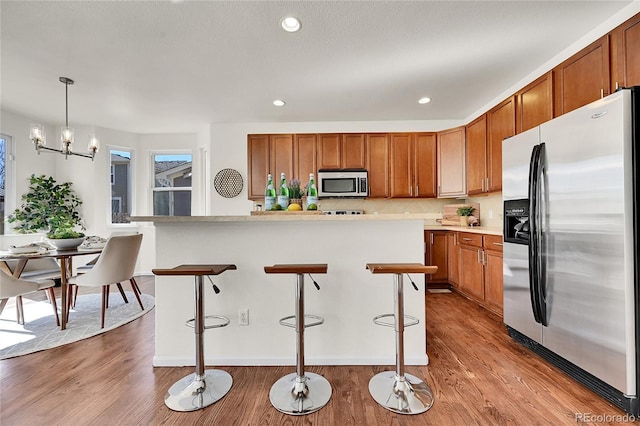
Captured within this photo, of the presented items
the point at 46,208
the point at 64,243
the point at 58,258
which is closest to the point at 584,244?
the point at 58,258

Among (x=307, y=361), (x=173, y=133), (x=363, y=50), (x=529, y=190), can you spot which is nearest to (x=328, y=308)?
(x=307, y=361)

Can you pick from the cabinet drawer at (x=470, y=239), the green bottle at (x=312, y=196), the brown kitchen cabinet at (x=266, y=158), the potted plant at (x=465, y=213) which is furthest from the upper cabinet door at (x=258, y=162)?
the potted plant at (x=465, y=213)

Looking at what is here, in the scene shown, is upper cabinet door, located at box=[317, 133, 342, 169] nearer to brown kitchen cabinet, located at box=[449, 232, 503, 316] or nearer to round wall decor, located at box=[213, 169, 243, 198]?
round wall decor, located at box=[213, 169, 243, 198]

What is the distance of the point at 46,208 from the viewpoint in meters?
4.31

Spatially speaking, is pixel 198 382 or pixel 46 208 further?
pixel 46 208

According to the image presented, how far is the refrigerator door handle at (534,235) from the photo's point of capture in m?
2.04

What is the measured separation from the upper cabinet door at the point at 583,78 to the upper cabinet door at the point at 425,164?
6.09ft

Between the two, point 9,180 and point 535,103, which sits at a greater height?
point 535,103

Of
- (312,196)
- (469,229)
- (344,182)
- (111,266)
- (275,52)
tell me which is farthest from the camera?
(344,182)

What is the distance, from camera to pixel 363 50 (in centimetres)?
255

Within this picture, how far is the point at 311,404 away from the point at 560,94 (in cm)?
304

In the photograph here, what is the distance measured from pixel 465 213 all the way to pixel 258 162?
3.07 meters

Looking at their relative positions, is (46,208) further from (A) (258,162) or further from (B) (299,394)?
(B) (299,394)

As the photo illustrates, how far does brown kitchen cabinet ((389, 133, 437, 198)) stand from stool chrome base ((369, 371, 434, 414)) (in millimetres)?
2948
